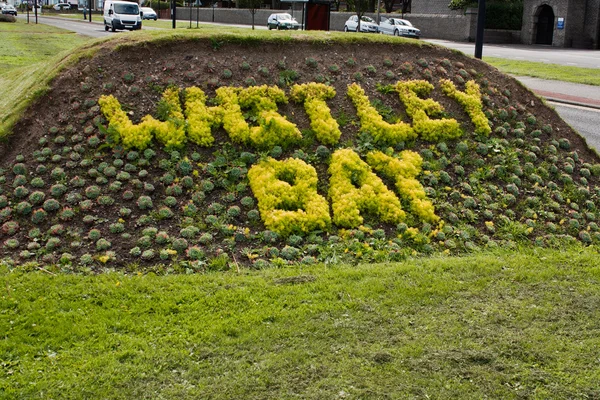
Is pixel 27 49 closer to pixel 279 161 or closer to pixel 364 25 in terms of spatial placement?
pixel 279 161

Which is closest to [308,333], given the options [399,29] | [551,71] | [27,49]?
[551,71]

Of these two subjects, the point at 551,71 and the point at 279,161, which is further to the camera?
the point at 551,71

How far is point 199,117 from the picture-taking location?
8875 mm

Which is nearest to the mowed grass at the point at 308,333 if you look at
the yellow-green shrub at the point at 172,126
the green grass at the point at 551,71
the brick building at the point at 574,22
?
the yellow-green shrub at the point at 172,126

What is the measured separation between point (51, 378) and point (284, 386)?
5.61ft

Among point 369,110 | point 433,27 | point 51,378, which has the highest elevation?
point 433,27

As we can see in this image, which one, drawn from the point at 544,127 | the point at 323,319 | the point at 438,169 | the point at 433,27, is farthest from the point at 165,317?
the point at 433,27

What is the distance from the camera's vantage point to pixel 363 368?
4949mm

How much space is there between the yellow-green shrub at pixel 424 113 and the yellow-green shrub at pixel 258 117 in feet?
6.24

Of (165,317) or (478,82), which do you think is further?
(478,82)

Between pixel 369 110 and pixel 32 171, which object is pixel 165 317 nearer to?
pixel 32 171

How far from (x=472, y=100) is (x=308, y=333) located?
614cm

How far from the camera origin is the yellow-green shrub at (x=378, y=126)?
927cm

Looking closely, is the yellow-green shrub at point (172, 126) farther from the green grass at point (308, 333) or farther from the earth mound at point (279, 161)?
the green grass at point (308, 333)
